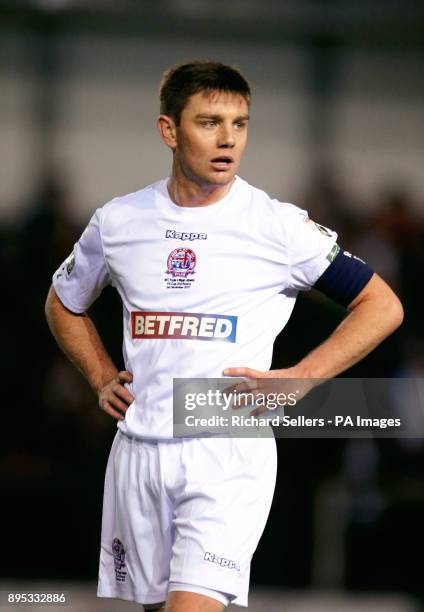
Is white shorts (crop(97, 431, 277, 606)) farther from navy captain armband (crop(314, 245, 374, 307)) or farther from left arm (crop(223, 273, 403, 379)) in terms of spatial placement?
navy captain armband (crop(314, 245, 374, 307))

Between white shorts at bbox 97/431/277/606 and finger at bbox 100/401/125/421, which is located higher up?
finger at bbox 100/401/125/421

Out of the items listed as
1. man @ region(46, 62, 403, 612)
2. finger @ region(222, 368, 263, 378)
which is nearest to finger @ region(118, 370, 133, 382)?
man @ region(46, 62, 403, 612)

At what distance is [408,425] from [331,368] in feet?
8.49

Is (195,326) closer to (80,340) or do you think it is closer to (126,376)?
(126,376)

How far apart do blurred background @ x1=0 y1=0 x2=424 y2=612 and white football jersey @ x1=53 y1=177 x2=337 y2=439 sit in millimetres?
1715

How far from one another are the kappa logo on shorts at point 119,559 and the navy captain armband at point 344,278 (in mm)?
1203

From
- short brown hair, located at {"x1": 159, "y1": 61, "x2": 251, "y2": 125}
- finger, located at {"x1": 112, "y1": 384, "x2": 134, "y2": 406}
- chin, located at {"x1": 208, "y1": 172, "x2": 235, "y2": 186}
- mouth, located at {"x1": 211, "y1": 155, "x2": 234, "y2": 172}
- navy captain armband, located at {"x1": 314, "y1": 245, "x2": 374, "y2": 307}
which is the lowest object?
finger, located at {"x1": 112, "y1": 384, "x2": 134, "y2": 406}

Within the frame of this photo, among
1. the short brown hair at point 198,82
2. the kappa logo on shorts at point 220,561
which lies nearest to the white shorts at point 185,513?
the kappa logo on shorts at point 220,561

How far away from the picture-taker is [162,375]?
172 inches

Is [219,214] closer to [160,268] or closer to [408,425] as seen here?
[160,268]

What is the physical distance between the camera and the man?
4.33 meters

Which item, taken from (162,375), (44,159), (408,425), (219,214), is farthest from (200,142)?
(44,159)

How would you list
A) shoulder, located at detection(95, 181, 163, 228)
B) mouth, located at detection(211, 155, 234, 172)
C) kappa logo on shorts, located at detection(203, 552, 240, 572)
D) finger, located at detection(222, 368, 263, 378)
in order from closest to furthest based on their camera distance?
kappa logo on shorts, located at detection(203, 552, 240, 572), finger, located at detection(222, 368, 263, 378), mouth, located at detection(211, 155, 234, 172), shoulder, located at detection(95, 181, 163, 228)

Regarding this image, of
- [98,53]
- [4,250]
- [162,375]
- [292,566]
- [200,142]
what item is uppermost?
[98,53]
